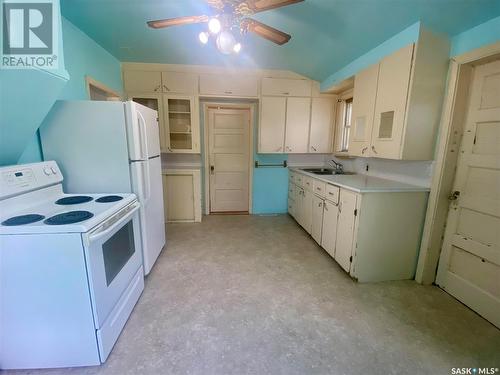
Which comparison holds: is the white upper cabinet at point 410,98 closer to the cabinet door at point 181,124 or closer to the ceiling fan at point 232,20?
the ceiling fan at point 232,20

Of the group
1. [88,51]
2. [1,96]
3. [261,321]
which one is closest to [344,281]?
[261,321]

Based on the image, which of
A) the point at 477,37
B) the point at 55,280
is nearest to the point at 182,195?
the point at 55,280

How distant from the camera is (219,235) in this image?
3285 mm

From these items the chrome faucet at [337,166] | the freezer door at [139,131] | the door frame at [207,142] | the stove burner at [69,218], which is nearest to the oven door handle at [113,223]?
the stove burner at [69,218]

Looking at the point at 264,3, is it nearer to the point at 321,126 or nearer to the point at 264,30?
the point at 264,30

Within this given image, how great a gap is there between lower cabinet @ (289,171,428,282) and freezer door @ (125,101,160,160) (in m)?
2.01

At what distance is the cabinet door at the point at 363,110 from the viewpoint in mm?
2361

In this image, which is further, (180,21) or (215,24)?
(180,21)

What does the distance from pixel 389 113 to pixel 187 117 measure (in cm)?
276

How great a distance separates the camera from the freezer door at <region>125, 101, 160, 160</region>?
192 cm

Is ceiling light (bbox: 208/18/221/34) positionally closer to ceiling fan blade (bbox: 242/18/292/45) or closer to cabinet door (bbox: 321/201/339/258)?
ceiling fan blade (bbox: 242/18/292/45)

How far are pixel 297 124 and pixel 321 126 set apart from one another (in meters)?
0.42

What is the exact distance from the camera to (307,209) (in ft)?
10.5

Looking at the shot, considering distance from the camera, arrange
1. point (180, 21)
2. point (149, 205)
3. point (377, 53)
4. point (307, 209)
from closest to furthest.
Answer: point (180, 21) < point (149, 205) < point (377, 53) < point (307, 209)
